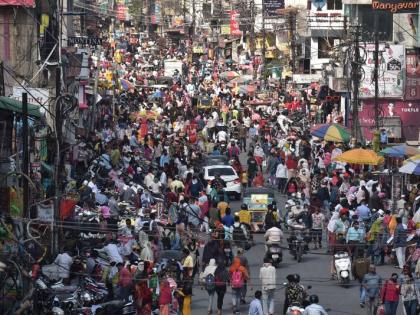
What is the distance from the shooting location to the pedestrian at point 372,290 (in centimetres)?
2723

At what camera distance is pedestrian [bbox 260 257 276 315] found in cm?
2745

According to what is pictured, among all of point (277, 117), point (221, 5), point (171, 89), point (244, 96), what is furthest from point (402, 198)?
point (221, 5)

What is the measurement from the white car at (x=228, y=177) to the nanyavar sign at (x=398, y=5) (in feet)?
47.7

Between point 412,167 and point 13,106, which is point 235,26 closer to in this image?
point 412,167

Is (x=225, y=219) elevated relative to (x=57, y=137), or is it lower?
lower

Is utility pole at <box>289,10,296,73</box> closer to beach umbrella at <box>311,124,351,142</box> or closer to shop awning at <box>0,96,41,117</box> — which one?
beach umbrella at <box>311,124,351,142</box>

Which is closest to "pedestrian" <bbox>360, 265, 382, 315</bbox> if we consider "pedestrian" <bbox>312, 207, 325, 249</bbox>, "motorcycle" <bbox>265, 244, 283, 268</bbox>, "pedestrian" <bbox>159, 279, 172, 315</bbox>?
"pedestrian" <bbox>159, 279, 172, 315</bbox>

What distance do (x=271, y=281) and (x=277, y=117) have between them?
1335 inches

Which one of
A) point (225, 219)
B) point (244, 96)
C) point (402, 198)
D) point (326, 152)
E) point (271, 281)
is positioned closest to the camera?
point (271, 281)

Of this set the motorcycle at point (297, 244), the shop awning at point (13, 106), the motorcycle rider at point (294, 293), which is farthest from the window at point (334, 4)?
the motorcycle rider at point (294, 293)

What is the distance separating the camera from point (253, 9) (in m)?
114

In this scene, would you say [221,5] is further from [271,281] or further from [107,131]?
[271,281]

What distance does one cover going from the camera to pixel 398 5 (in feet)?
183

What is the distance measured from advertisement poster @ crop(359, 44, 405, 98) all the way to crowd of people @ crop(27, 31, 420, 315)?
2.86m
